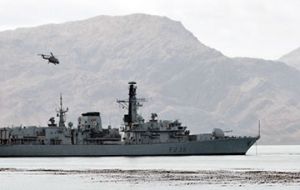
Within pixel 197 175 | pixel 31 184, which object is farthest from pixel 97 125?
pixel 31 184

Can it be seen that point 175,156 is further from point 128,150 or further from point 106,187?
point 106,187

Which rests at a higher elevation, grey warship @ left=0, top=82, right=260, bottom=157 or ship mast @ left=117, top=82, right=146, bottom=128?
ship mast @ left=117, top=82, right=146, bottom=128

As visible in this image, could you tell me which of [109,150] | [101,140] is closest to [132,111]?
[101,140]

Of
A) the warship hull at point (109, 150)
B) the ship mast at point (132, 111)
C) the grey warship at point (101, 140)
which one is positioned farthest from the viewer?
the ship mast at point (132, 111)

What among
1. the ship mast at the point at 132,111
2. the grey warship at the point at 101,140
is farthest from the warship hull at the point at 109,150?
the ship mast at the point at 132,111

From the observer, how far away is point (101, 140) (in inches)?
7077

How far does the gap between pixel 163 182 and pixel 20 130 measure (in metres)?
93.6

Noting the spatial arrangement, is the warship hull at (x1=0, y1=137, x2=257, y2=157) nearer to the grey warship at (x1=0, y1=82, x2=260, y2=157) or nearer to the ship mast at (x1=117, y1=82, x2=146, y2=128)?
the grey warship at (x1=0, y1=82, x2=260, y2=157)

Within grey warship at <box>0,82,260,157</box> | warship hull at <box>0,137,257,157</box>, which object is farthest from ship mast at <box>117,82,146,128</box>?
warship hull at <box>0,137,257,157</box>

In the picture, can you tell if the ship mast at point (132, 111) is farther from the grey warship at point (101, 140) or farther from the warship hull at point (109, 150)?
the warship hull at point (109, 150)

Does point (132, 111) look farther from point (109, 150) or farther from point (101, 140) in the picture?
point (109, 150)

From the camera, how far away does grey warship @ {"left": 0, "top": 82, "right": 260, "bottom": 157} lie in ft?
583

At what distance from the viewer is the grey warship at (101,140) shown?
178 m

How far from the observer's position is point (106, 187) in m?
85.1
